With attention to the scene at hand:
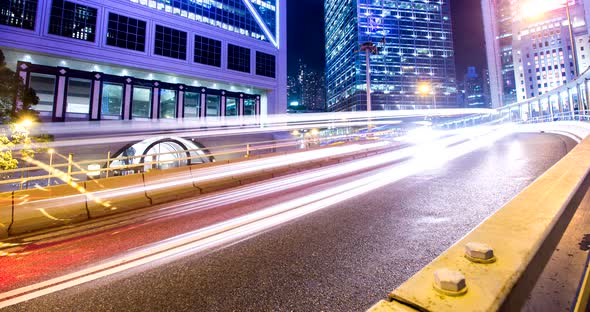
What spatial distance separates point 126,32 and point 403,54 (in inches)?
4418

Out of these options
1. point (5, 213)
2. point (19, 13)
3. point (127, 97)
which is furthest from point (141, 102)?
point (5, 213)

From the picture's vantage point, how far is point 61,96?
85.8 ft

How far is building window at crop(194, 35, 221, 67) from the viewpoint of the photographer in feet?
119

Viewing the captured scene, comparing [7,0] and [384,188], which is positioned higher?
[7,0]

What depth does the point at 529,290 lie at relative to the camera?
1.59m

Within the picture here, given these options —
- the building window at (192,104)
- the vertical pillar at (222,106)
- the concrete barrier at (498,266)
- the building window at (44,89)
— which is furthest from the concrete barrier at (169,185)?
the vertical pillar at (222,106)

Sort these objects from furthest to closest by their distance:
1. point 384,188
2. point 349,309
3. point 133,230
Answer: point 384,188 < point 133,230 < point 349,309

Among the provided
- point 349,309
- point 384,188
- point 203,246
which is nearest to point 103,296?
point 203,246

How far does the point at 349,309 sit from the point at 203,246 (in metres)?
2.72

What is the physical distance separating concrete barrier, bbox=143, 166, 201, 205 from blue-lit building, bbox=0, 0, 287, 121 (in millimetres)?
24605

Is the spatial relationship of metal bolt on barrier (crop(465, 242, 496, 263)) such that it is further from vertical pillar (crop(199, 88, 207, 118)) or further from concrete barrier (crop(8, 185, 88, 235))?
vertical pillar (crop(199, 88, 207, 118))

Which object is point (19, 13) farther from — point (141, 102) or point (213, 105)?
point (213, 105)

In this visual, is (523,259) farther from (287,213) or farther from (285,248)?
(287,213)

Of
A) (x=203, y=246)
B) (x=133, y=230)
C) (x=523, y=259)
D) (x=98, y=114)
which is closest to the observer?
(x=523, y=259)
